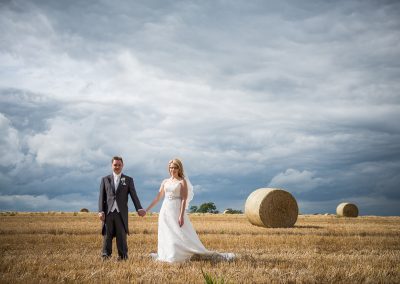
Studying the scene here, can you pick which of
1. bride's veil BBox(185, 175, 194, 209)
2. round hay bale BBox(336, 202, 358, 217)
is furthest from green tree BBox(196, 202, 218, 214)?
bride's veil BBox(185, 175, 194, 209)

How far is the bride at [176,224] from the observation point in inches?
368

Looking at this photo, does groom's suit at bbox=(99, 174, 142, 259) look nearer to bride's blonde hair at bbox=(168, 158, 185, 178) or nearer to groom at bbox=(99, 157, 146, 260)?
groom at bbox=(99, 157, 146, 260)

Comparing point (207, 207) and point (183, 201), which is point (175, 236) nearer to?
point (183, 201)

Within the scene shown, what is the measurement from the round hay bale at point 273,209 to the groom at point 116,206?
1222cm

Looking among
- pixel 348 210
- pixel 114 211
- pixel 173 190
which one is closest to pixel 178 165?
pixel 173 190

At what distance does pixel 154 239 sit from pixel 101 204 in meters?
4.74

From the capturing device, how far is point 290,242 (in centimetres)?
1337

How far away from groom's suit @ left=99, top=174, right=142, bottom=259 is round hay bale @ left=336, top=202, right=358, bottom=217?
28.5m

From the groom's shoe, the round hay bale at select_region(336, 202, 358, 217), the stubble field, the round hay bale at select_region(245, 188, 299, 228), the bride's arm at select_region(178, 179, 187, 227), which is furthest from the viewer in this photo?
the round hay bale at select_region(336, 202, 358, 217)

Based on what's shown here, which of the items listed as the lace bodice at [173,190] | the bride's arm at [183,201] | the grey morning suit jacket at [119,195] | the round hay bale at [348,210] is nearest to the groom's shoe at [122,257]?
the grey morning suit jacket at [119,195]

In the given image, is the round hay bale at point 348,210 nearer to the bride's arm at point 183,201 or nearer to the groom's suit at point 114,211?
the bride's arm at point 183,201

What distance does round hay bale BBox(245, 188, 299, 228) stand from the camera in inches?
827

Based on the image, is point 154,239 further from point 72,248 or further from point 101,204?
point 101,204

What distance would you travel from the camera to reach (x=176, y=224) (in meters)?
9.59
